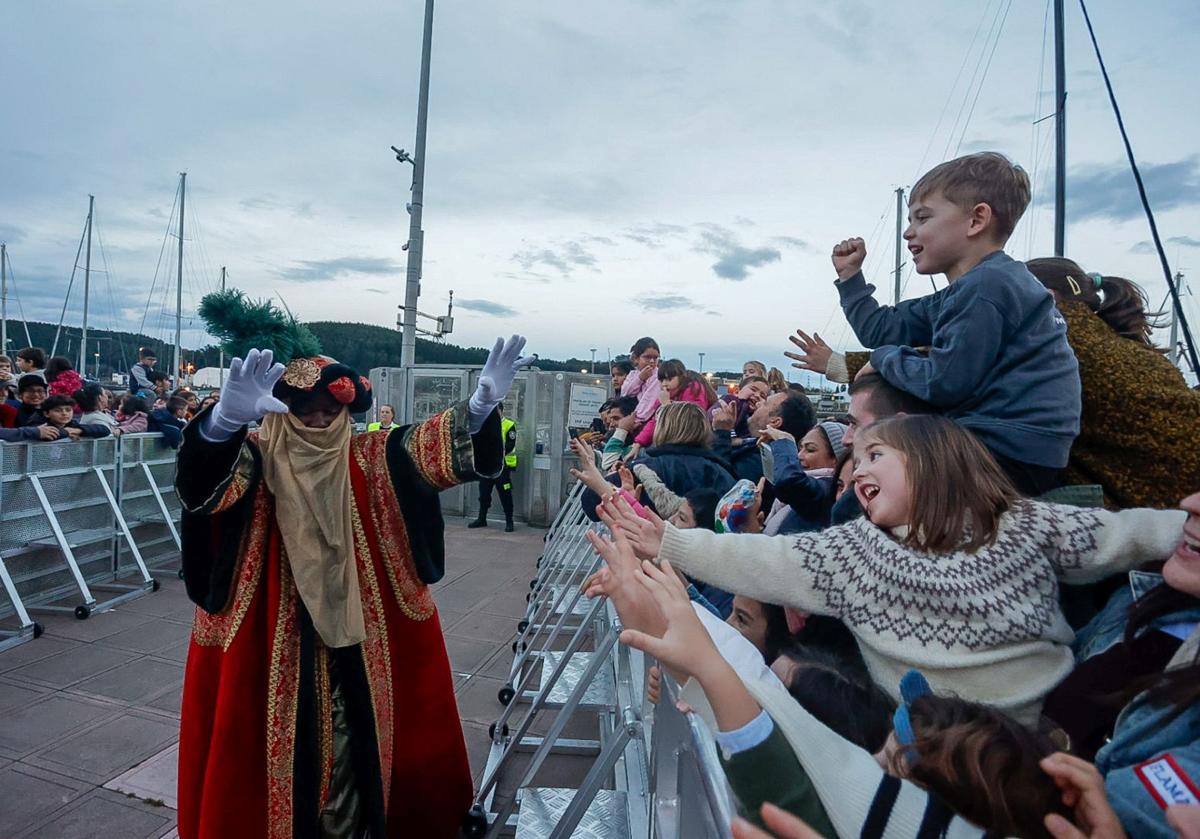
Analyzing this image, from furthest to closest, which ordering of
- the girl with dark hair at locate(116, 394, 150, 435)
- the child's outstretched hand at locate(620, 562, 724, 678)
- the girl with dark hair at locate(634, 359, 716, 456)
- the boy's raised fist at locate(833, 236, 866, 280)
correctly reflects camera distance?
the girl with dark hair at locate(116, 394, 150, 435) → the girl with dark hair at locate(634, 359, 716, 456) → the boy's raised fist at locate(833, 236, 866, 280) → the child's outstretched hand at locate(620, 562, 724, 678)

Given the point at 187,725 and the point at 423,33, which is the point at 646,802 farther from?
the point at 423,33

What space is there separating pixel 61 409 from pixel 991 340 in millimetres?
6811

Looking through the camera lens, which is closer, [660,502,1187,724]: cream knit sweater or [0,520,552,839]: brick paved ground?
[660,502,1187,724]: cream knit sweater

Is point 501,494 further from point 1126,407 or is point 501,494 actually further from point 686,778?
point 686,778

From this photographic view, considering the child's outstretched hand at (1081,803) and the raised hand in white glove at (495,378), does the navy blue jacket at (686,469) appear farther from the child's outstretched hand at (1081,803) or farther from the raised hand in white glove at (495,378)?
the child's outstretched hand at (1081,803)

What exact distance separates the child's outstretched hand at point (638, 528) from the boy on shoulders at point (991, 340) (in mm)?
678

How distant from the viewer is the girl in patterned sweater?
4.15ft

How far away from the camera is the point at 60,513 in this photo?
18.3 ft

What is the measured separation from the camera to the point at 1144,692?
1.01 meters

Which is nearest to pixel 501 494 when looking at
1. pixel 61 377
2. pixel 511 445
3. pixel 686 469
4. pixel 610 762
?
pixel 511 445

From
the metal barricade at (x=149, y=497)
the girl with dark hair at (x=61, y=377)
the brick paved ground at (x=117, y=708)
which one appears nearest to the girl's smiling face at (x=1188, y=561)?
the brick paved ground at (x=117, y=708)

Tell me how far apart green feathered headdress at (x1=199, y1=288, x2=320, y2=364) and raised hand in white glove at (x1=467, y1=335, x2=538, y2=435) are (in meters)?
0.65

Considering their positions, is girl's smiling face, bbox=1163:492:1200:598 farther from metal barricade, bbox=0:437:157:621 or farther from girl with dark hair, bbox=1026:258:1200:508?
metal barricade, bbox=0:437:157:621

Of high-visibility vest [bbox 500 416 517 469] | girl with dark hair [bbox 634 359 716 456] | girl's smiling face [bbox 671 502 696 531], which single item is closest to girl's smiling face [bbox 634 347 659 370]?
girl with dark hair [bbox 634 359 716 456]
